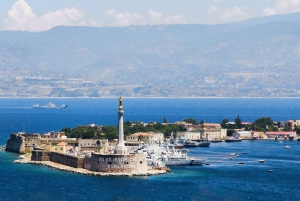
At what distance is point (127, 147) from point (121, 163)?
47.9 feet

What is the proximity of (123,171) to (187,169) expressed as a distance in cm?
749

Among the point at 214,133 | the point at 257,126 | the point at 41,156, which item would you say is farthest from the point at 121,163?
the point at 257,126

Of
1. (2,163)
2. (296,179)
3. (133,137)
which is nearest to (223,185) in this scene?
(296,179)

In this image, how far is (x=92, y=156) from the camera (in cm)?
5606

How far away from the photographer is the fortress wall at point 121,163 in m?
54.3

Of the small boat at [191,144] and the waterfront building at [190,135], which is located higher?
the waterfront building at [190,135]

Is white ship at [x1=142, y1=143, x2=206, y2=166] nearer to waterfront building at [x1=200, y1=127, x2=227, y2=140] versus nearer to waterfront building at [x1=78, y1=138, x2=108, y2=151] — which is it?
waterfront building at [x1=78, y1=138, x2=108, y2=151]

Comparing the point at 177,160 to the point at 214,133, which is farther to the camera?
the point at 214,133

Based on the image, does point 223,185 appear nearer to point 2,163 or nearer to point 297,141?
point 2,163

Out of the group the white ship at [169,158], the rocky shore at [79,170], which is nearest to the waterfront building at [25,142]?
the rocky shore at [79,170]

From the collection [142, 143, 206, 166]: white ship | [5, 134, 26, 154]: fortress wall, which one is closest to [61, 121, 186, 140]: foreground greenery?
[5, 134, 26, 154]: fortress wall

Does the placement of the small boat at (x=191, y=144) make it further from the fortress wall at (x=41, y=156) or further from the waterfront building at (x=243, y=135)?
the fortress wall at (x=41, y=156)

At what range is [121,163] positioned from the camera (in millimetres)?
54344

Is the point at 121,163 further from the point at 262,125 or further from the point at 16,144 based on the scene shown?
the point at 262,125
